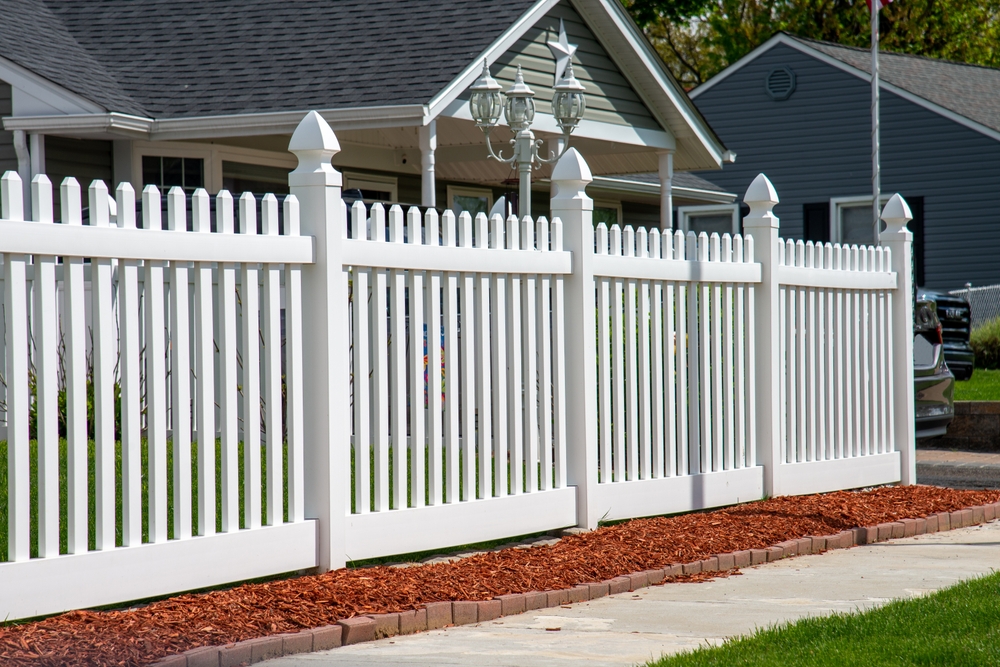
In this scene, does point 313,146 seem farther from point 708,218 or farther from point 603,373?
point 708,218

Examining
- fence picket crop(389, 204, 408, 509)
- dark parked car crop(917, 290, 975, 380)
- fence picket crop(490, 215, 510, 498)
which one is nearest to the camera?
fence picket crop(389, 204, 408, 509)

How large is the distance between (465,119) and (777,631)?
371 inches

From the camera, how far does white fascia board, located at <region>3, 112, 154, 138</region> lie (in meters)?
11.7

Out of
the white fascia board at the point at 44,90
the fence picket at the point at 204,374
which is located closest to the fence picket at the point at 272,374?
the fence picket at the point at 204,374

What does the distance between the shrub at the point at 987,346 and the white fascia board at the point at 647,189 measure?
14.8 ft

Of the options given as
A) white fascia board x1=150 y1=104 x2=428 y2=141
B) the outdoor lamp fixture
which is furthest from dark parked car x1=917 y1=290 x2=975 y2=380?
white fascia board x1=150 y1=104 x2=428 y2=141

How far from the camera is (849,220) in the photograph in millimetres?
25266

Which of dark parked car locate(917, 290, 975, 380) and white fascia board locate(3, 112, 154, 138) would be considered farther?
dark parked car locate(917, 290, 975, 380)

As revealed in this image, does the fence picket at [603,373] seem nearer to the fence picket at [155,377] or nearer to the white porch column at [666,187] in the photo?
the fence picket at [155,377]

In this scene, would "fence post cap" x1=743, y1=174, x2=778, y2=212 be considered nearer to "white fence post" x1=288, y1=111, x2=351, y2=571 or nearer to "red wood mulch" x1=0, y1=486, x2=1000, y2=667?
"red wood mulch" x1=0, y1=486, x2=1000, y2=667

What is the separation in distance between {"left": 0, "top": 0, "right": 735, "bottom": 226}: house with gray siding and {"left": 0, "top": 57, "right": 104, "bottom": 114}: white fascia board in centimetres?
1

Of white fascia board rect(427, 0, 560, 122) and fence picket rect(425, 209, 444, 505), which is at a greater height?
white fascia board rect(427, 0, 560, 122)

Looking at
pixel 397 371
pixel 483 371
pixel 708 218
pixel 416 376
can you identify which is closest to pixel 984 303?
pixel 708 218

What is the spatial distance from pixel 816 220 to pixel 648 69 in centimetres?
1132
